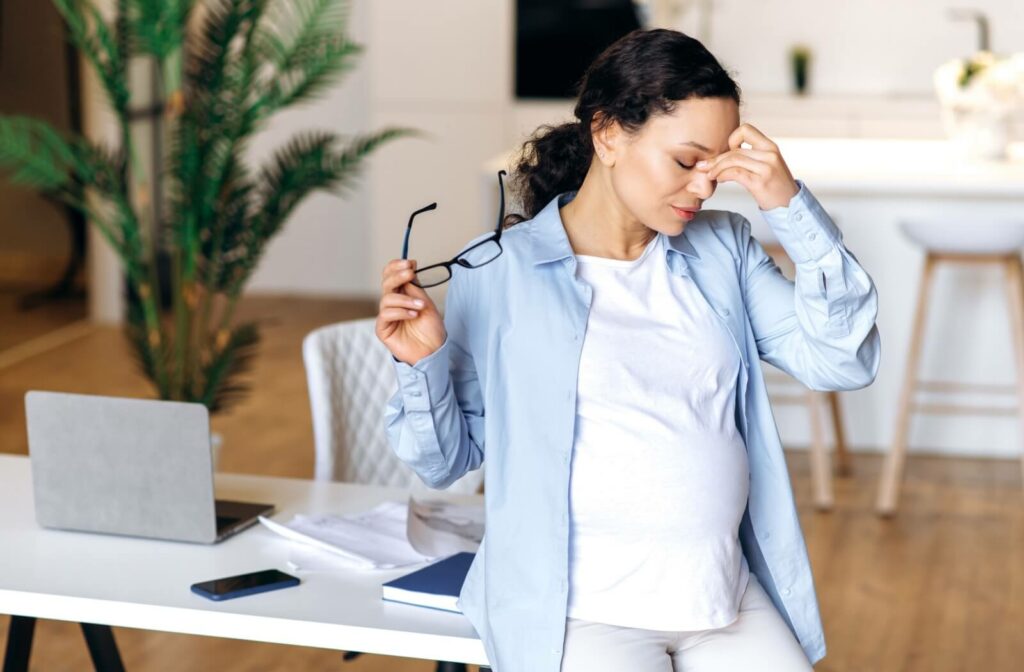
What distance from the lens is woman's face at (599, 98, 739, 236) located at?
1.70m

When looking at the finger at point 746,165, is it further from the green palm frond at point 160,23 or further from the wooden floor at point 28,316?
the wooden floor at point 28,316

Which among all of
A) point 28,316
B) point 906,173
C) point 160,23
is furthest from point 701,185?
point 28,316

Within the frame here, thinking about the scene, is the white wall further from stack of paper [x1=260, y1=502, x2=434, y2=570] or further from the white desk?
the white desk

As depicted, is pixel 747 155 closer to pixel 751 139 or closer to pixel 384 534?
pixel 751 139

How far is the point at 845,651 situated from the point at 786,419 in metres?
1.76

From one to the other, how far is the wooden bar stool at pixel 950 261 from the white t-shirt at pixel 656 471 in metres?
2.72

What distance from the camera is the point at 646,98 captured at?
1.71 metres

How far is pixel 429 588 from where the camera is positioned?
6.01ft

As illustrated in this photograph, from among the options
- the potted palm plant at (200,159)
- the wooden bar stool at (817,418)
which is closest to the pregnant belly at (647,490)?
the potted palm plant at (200,159)

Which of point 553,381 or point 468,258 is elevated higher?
point 468,258

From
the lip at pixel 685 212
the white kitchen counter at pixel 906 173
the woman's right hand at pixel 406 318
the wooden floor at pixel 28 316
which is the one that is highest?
the lip at pixel 685 212

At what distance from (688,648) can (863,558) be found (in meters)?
2.40

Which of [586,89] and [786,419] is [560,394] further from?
[786,419]

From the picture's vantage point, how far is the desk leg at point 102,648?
2.38 metres
